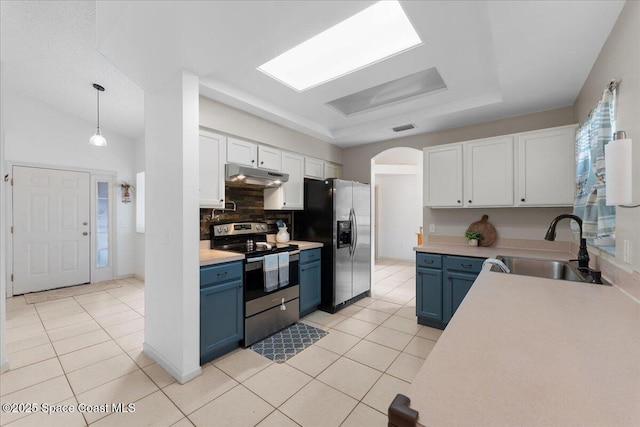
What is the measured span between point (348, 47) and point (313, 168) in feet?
6.53

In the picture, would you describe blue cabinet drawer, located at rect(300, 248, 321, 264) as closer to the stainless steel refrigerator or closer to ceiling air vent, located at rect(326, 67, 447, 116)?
the stainless steel refrigerator

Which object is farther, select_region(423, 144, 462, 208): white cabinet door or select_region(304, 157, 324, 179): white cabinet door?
select_region(304, 157, 324, 179): white cabinet door

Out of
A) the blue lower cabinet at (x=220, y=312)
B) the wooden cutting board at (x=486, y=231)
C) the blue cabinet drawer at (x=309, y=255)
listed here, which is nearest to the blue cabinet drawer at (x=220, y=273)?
the blue lower cabinet at (x=220, y=312)

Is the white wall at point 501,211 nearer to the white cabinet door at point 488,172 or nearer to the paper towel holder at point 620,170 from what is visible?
the white cabinet door at point 488,172

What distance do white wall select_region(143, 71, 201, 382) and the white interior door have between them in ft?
11.9

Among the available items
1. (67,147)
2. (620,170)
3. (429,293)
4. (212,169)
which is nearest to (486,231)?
(429,293)

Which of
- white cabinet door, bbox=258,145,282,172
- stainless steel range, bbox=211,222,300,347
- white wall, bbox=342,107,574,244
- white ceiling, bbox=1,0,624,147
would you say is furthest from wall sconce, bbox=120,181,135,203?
white wall, bbox=342,107,574,244

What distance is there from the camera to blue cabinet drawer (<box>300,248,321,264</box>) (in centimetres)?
334

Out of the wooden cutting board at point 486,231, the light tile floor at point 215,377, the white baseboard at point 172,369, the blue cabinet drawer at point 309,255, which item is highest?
the wooden cutting board at point 486,231

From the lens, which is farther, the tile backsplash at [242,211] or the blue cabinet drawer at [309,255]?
the blue cabinet drawer at [309,255]

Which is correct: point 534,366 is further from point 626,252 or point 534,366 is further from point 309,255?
point 309,255

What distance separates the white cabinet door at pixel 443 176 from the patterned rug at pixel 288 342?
2.15 metres

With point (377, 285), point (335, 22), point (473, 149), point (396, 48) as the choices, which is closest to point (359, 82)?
point (396, 48)

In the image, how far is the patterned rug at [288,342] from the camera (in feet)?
8.33
